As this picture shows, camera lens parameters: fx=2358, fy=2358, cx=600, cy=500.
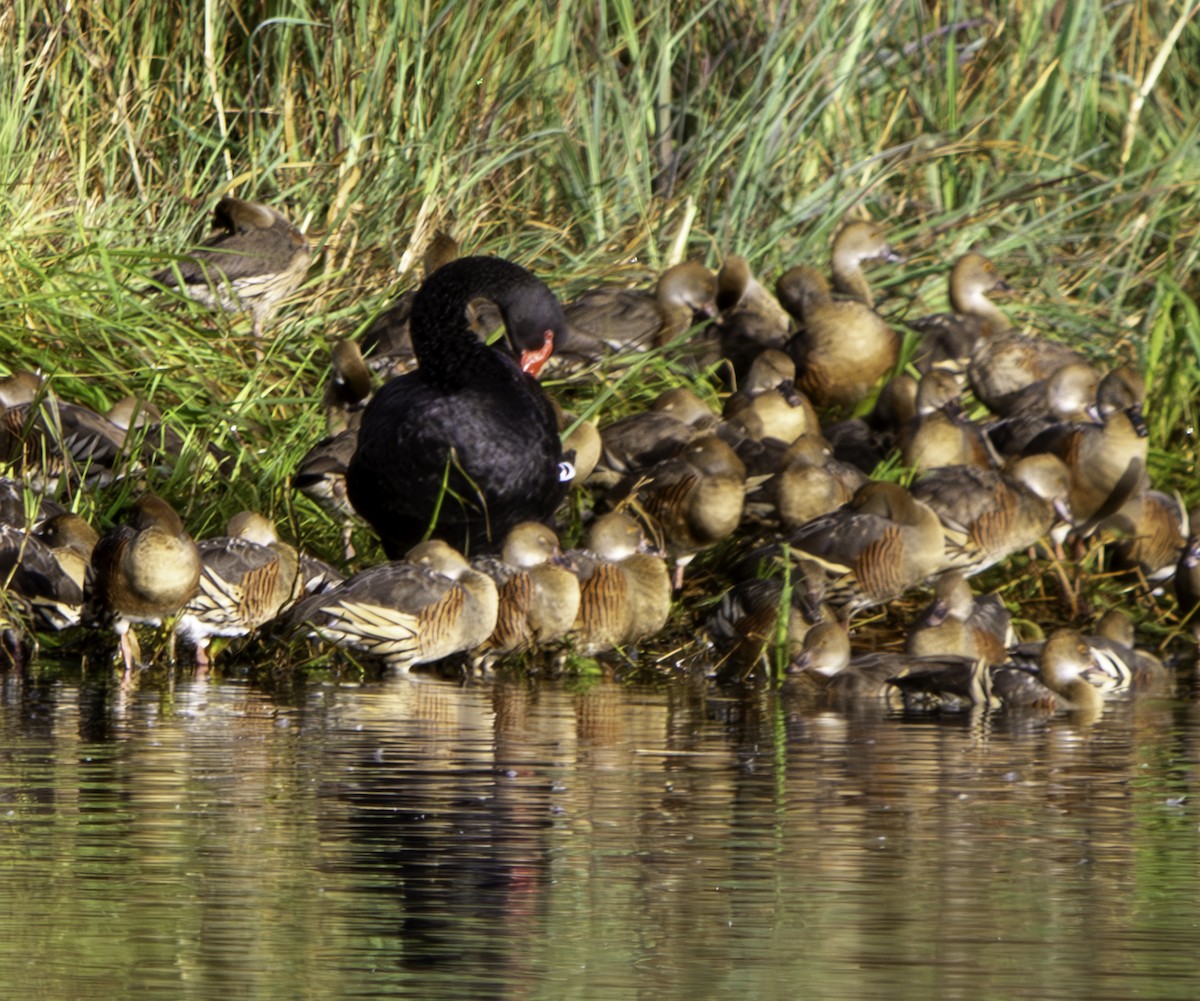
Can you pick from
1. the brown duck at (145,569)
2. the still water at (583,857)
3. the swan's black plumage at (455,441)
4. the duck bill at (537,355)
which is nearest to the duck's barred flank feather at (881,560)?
the swan's black plumage at (455,441)

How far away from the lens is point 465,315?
305 inches

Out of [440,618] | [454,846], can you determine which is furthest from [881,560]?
[454,846]

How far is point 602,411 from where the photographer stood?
916 cm

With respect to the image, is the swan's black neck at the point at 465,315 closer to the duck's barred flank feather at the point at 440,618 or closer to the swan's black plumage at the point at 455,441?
the swan's black plumage at the point at 455,441

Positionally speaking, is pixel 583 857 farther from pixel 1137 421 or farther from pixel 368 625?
pixel 1137 421

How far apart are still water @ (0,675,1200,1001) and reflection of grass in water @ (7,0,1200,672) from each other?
12.7 feet

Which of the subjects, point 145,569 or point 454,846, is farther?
point 145,569

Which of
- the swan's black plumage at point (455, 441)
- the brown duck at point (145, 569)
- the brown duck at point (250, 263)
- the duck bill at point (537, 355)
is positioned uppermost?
the brown duck at point (250, 263)

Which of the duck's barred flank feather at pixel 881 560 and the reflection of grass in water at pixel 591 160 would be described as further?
the reflection of grass in water at pixel 591 160

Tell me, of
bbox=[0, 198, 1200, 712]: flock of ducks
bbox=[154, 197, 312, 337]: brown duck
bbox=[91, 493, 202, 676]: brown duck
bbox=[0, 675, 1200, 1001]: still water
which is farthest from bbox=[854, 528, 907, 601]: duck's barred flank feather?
bbox=[154, 197, 312, 337]: brown duck

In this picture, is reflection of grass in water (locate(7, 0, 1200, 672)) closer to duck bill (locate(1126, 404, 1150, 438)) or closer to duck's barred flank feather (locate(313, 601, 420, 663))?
duck bill (locate(1126, 404, 1150, 438))

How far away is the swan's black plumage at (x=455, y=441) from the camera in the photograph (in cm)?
750

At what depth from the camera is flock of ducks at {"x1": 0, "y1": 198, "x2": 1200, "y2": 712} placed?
691 centimetres

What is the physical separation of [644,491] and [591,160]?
3.09 meters
